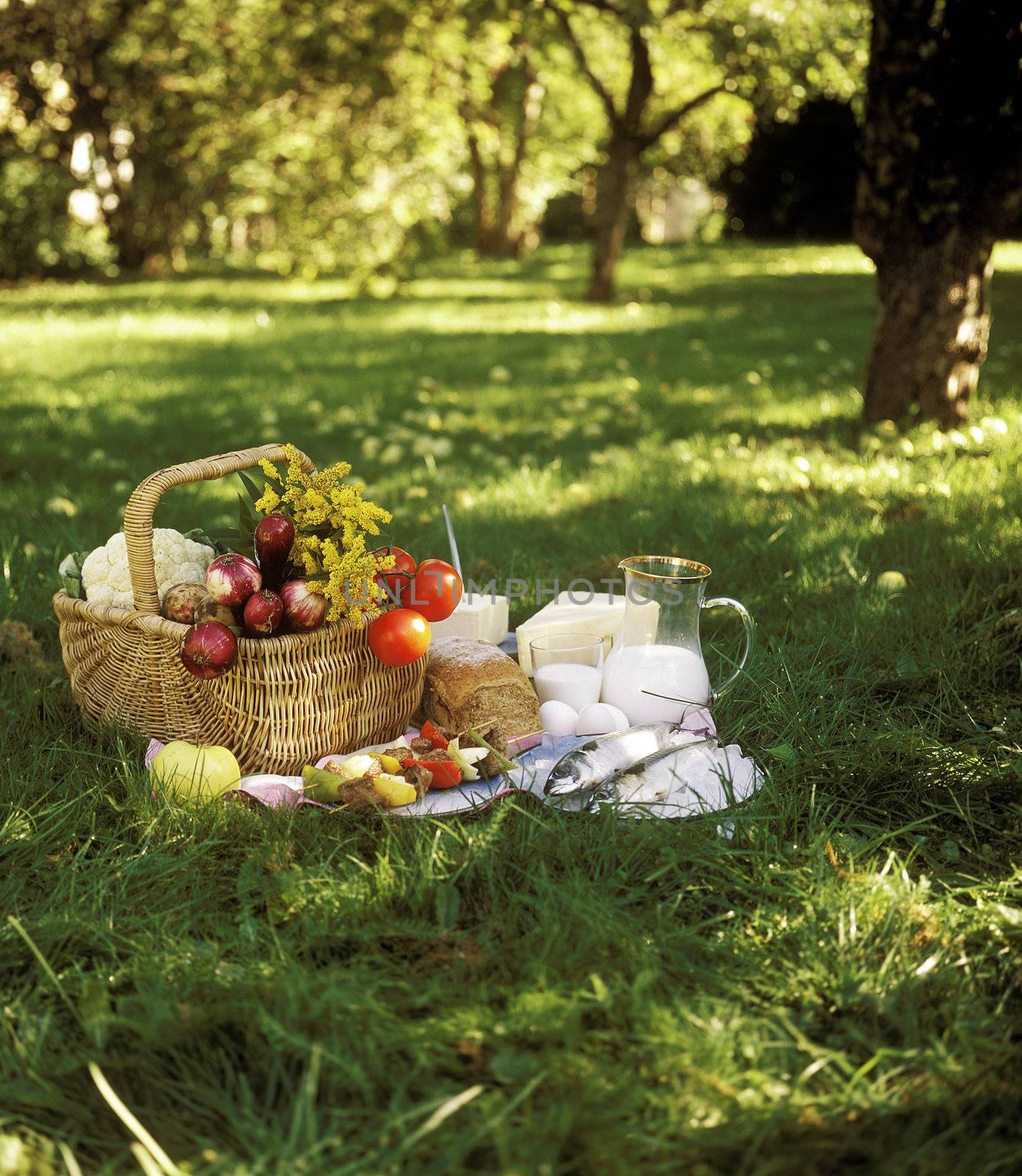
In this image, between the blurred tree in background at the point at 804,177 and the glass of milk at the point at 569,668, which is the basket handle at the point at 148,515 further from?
→ the blurred tree in background at the point at 804,177

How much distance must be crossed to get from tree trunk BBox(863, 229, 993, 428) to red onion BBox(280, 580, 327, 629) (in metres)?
3.86

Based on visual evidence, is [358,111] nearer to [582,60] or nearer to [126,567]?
[582,60]

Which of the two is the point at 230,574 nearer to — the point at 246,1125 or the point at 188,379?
the point at 246,1125

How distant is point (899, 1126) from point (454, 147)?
552 inches

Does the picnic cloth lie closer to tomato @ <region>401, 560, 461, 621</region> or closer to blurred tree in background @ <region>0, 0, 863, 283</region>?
tomato @ <region>401, 560, 461, 621</region>

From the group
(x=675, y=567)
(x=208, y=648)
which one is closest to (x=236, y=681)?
(x=208, y=648)

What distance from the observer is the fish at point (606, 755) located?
2.12 m

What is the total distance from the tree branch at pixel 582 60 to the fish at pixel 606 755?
30.4ft

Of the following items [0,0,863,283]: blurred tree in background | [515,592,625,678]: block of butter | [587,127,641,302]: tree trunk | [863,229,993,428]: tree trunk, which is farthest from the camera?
[587,127,641,302]: tree trunk

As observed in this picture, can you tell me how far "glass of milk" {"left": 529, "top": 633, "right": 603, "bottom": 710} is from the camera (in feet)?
8.02

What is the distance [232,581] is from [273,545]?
0.39ft

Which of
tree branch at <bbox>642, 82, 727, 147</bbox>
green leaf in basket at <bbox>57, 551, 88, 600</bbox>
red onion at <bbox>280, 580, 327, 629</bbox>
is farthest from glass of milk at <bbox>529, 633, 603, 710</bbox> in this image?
tree branch at <bbox>642, 82, 727, 147</bbox>

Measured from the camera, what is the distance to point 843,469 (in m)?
4.46

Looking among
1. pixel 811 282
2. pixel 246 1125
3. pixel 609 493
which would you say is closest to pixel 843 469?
pixel 609 493
